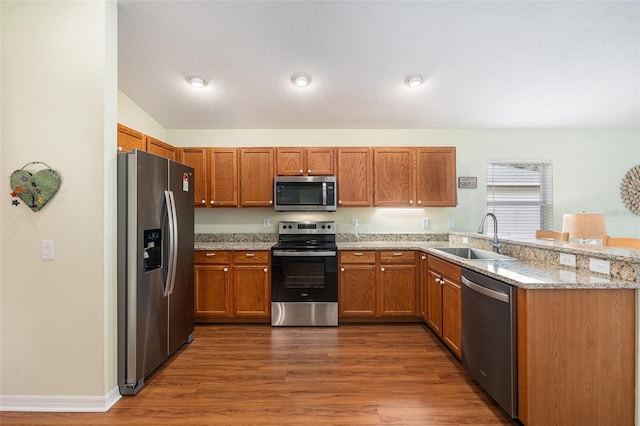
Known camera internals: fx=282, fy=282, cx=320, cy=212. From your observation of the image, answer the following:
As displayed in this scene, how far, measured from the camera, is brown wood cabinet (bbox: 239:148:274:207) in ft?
12.8

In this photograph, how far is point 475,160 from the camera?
4281 millimetres

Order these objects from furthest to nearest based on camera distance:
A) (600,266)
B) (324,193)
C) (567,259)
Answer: (324,193) < (567,259) < (600,266)

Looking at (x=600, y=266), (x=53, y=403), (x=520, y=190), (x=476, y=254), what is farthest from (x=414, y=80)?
(x=53, y=403)

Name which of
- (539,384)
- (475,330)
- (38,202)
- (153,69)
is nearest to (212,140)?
(153,69)

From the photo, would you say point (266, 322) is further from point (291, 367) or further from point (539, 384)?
point (539, 384)

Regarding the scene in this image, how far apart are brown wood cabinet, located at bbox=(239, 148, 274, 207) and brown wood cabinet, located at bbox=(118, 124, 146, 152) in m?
1.19

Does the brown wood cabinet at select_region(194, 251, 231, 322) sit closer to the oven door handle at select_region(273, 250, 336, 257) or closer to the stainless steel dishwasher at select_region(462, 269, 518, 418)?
the oven door handle at select_region(273, 250, 336, 257)

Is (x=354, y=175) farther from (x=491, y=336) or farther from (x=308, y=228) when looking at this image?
(x=491, y=336)

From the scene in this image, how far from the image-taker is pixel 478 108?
3723 mm

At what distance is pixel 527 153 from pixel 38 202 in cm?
568

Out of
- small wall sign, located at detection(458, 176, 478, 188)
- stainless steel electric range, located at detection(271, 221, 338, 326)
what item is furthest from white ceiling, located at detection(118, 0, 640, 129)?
stainless steel electric range, located at detection(271, 221, 338, 326)

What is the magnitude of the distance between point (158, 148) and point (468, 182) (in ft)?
14.2

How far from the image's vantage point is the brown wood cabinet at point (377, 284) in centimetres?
351

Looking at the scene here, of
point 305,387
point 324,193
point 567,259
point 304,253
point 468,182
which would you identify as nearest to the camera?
point 567,259
